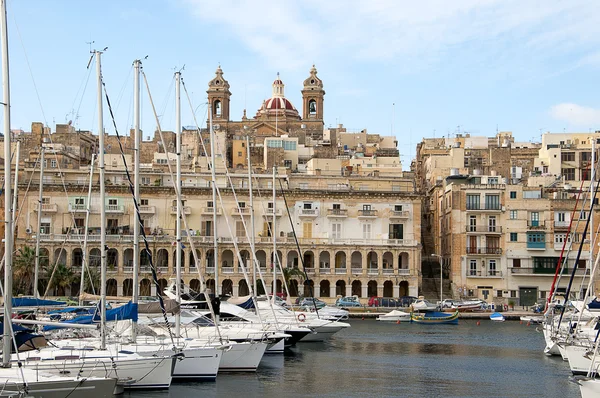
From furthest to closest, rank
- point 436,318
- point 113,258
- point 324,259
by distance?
point 324,259 < point 113,258 < point 436,318

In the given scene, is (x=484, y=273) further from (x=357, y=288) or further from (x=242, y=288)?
(x=242, y=288)

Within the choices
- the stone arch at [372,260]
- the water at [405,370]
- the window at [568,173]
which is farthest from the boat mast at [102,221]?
the window at [568,173]

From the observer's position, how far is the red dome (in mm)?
127819

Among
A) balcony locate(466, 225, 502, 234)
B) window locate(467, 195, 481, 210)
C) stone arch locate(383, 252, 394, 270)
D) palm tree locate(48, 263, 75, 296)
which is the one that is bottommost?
palm tree locate(48, 263, 75, 296)

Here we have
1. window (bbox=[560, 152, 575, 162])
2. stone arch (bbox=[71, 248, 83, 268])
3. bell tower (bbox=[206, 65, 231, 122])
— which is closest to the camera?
stone arch (bbox=[71, 248, 83, 268])

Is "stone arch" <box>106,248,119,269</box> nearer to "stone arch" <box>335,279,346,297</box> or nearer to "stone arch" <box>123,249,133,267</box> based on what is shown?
"stone arch" <box>123,249,133,267</box>

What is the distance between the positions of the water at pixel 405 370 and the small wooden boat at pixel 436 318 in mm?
10889

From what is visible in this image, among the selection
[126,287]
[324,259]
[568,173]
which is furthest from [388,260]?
[568,173]

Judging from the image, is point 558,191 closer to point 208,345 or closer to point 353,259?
point 353,259

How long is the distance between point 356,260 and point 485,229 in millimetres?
12156

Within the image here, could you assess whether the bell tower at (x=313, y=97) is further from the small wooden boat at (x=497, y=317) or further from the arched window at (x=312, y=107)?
the small wooden boat at (x=497, y=317)

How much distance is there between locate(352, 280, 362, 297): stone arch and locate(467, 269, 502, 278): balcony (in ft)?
33.0

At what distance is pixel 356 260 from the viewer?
94500 mm

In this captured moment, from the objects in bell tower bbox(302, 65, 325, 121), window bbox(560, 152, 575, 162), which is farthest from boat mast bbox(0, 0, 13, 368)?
bell tower bbox(302, 65, 325, 121)
